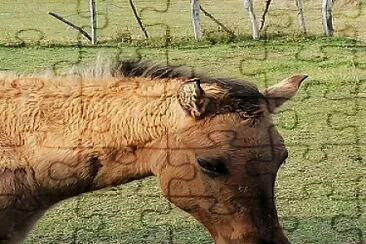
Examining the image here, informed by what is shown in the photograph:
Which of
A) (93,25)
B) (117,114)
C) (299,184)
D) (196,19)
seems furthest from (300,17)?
(117,114)

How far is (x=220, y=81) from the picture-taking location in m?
3.30

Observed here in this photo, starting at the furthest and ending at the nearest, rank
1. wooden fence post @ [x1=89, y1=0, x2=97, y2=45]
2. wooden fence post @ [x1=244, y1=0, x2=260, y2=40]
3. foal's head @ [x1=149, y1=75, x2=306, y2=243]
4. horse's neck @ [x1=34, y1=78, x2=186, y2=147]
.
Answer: wooden fence post @ [x1=89, y1=0, x2=97, y2=45] → wooden fence post @ [x1=244, y1=0, x2=260, y2=40] → horse's neck @ [x1=34, y1=78, x2=186, y2=147] → foal's head @ [x1=149, y1=75, x2=306, y2=243]

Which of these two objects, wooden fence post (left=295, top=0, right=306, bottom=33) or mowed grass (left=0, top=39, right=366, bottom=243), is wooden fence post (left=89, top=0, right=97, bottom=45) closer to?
mowed grass (left=0, top=39, right=366, bottom=243)

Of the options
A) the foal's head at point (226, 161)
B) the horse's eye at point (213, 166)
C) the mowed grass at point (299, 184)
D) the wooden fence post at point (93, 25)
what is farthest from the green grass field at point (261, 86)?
the horse's eye at point (213, 166)

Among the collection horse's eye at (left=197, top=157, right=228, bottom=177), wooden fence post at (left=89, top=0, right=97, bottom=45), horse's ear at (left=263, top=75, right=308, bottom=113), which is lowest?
wooden fence post at (left=89, top=0, right=97, bottom=45)

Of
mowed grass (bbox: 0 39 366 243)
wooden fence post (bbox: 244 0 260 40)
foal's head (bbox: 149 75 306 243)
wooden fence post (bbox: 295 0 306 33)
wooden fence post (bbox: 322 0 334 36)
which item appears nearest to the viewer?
foal's head (bbox: 149 75 306 243)

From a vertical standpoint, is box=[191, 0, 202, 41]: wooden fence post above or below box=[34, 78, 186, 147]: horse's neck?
below

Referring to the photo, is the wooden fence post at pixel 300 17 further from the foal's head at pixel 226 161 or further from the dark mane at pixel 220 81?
the foal's head at pixel 226 161

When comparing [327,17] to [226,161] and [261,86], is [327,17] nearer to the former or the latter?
[261,86]

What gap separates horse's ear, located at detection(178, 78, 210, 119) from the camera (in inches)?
122

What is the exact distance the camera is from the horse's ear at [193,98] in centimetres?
310

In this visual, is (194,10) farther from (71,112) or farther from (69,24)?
(71,112)

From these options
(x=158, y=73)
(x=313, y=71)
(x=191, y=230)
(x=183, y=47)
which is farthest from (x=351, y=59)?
(x=158, y=73)

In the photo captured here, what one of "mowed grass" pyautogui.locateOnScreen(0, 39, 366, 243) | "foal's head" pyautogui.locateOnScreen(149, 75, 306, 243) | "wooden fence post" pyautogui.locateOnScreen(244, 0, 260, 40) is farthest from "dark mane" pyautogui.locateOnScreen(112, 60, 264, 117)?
"wooden fence post" pyautogui.locateOnScreen(244, 0, 260, 40)
